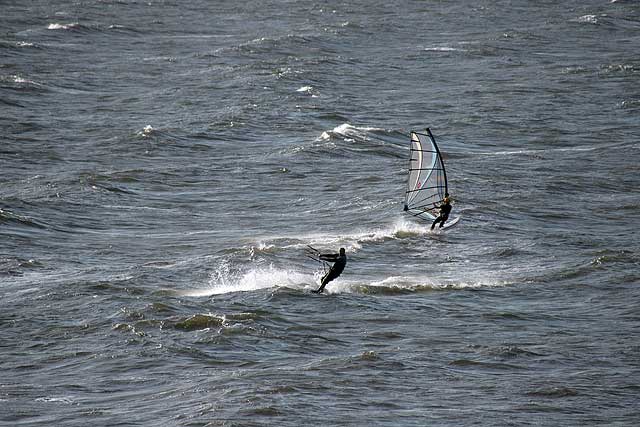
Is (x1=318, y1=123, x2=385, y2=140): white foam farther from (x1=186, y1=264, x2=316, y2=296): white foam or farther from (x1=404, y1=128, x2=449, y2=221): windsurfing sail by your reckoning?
(x1=186, y1=264, x2=316, y2=296): white foam

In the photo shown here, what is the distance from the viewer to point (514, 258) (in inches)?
1205

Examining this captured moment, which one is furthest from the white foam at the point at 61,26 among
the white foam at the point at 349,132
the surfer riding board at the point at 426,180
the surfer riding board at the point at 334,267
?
the surfer riding board at the point at 334,267

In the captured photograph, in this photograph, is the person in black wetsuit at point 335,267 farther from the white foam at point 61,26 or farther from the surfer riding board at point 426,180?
the white foam at point 61,26

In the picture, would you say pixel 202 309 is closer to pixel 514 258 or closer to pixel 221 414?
pixel 221 414

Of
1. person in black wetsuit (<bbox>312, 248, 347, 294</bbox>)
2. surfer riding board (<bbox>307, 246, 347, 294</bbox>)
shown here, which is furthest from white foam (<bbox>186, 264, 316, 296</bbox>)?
person in black wetsuit (<bbox>312, 248, 347, 294</bbox>)

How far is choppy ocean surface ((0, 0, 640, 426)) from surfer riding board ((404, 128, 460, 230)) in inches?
45.1

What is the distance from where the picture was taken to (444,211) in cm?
3133

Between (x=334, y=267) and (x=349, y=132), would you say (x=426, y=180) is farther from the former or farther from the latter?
(x=349, y=132)

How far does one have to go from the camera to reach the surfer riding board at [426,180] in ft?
96.1

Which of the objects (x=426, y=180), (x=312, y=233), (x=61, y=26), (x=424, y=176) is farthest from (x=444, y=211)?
(x=61, y=26)

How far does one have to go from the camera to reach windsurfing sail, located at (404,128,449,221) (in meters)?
29.3

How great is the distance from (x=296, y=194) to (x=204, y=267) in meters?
9.27

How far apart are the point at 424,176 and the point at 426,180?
13 centimetres

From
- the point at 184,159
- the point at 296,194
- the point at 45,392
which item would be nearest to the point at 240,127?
the point at 184,159
